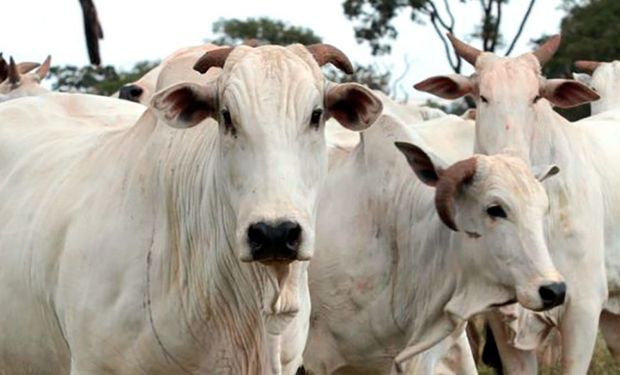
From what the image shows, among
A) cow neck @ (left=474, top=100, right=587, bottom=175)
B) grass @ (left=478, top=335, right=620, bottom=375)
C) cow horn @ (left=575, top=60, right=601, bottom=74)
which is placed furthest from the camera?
cow horn @ (left=575, top=60, right=601, bottom=74)

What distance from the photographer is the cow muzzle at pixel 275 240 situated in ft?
17.7

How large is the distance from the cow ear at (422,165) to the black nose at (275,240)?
9.05ft

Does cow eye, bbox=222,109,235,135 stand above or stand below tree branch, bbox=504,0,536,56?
above

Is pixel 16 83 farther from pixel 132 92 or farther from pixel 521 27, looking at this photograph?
pixel 521 27

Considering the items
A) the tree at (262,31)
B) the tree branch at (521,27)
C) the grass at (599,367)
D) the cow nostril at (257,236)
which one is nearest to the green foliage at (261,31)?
the tree at (262,31)

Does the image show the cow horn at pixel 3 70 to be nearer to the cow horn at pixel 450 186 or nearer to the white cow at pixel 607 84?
the white cow at pixel 607 84

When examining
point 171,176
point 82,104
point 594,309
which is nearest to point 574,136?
point 594,309

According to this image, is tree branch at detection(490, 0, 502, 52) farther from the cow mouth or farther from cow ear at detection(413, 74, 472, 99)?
the cow mouth

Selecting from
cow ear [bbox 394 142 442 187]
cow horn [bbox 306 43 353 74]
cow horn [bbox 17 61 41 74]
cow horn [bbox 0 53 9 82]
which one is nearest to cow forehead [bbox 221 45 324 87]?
cow horn [bbox 306 43 353 74]

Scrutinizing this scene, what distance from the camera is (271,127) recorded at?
5660 millimetres

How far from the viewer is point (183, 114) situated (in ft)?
19.6

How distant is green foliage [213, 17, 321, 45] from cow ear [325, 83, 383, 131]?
3713 cm

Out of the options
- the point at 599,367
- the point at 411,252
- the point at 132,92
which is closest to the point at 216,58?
the point at 411,252

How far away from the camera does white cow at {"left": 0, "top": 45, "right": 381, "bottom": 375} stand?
5660mm
